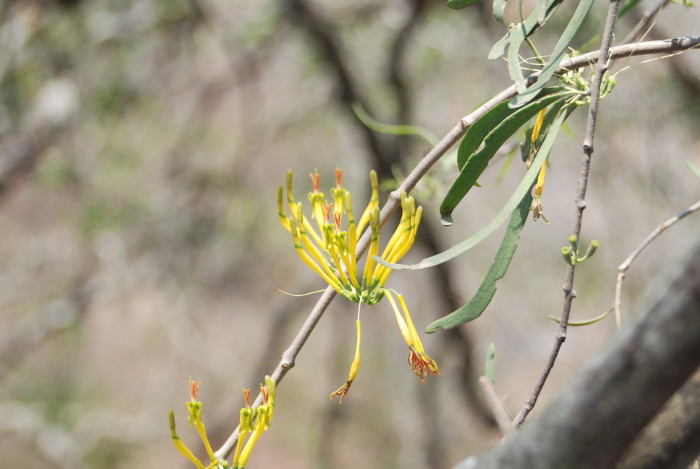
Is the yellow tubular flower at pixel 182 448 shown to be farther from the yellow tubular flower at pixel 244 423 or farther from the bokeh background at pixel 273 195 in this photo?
the bokeh background at pixel 273 195

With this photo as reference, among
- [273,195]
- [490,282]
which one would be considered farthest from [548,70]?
[273,195]

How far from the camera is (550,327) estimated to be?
298 cm

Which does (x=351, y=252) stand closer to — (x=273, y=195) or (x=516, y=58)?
(x=516, y=58)

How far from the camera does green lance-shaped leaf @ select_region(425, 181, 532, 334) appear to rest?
1.50 feet

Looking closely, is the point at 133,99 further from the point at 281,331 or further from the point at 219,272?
the point at 219,272

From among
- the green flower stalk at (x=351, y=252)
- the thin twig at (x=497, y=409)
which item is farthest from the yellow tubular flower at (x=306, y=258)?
the thin twig at (x=497, y=409)

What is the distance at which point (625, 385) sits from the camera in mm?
286

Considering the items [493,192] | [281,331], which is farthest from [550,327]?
[281,331]

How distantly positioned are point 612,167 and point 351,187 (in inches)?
34.6

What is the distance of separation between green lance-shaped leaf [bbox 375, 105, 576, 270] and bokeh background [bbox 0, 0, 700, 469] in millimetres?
973

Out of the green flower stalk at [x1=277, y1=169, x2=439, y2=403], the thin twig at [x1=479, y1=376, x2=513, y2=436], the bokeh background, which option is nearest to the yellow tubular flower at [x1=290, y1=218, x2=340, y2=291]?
the green flower stalk at [x1=277, y1=169, x2=439, y2=403]

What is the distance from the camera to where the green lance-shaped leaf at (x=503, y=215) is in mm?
449

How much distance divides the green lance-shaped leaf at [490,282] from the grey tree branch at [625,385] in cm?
15

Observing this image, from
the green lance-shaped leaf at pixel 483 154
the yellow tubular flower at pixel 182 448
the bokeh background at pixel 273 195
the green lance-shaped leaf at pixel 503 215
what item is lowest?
the yellow tubular flower at pixel 182 448
